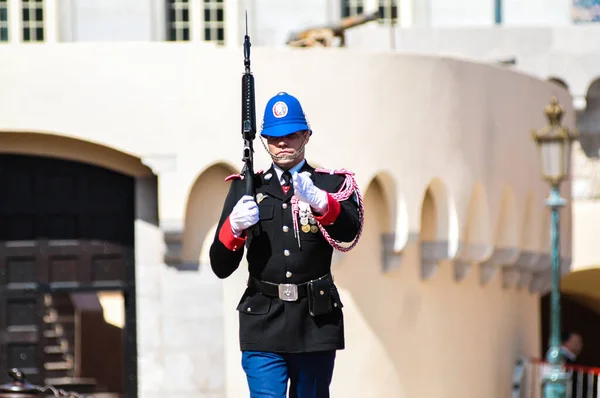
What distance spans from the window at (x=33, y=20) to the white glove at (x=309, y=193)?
14270mm

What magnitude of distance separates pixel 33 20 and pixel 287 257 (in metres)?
14.3

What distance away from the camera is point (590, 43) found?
22.6 m

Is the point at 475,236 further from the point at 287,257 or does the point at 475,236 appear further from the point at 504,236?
the point at 287,257

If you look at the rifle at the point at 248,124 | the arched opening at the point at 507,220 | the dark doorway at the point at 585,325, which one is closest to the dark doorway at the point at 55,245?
the arched opening at the point at 507,220

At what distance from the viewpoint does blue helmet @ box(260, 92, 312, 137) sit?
7.29 meters

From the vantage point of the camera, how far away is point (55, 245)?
15.4m

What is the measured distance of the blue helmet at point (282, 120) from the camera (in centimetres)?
729

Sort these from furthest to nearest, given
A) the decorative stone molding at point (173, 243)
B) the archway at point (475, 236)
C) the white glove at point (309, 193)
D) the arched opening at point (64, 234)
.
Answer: the archway at point (475, 236) < the arched opening at point (64, 234) < the decorative stone molding at point (173, 243) < the white glove at point (309, 193)

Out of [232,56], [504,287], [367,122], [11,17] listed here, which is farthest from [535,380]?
[11,17]

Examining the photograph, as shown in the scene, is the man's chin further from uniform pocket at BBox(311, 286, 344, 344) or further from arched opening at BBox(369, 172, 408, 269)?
arched opening at BBox(369, 172, 408, 269)

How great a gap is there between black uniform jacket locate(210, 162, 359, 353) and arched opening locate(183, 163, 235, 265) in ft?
24.1

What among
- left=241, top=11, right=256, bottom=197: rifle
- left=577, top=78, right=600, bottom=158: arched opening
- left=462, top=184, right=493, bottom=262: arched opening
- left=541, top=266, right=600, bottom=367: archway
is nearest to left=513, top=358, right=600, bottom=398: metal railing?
left=462, top=184, right=493, bottom=262: arched opening

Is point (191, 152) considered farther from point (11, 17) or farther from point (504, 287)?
point (11, 17)

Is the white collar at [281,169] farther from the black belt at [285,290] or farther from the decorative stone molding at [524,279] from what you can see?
the decorative stone molding at [524,279]
